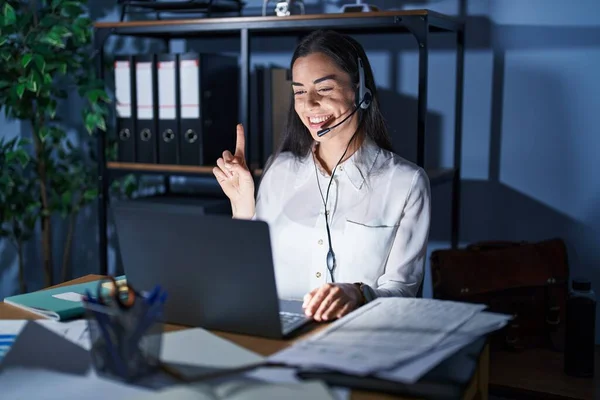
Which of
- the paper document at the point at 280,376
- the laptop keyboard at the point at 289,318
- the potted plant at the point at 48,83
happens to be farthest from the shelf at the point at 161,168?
the paper document at the point at 280,376

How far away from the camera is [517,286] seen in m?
2.11

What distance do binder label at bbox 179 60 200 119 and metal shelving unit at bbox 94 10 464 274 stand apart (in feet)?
0.38

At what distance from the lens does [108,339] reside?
914 millimetres

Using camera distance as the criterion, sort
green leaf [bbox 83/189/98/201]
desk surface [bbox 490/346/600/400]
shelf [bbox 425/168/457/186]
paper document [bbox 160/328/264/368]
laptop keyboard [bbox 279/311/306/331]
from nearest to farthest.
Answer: paper document [bbox 160/328/264/368] → laptop keyboard [bbox 279/311/306/331] → desk surface [bbox 490/346/600/400] → shelf [bbox 425/168/457/186] → green leaf [bbox 83/189/98/201]

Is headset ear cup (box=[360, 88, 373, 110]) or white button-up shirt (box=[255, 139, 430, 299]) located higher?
headset ear cup (box=[360, 88, 373, 110])

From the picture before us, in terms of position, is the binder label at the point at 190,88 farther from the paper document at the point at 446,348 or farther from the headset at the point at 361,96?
the paper document at the point at 446,348

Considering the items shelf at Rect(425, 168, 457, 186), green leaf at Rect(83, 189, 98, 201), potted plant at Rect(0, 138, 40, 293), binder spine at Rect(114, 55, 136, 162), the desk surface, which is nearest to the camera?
the desk surface

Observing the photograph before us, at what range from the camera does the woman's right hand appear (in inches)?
63.8

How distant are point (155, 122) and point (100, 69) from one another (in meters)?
0.28

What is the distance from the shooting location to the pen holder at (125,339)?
35.8 inches

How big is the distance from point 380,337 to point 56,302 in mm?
611

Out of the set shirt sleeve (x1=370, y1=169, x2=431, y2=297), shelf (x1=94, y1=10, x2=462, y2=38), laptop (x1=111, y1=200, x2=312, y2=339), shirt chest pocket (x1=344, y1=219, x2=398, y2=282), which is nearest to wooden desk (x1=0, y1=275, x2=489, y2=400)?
laptop (x1=111, y1=200, x2=312, y2=339)

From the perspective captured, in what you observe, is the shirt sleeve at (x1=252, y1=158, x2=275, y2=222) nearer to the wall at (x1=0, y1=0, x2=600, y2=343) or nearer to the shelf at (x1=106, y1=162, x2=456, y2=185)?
the shelf at (x1=106, y1=162, x2=456, y2=185)

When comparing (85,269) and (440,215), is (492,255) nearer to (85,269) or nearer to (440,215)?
(440,215)
